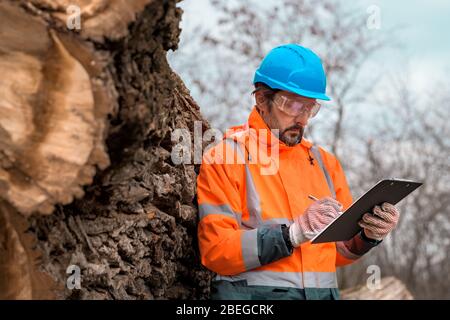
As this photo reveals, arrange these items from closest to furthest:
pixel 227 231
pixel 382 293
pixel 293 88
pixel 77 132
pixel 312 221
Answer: pixel 77 132, pixel 312 221, pixel 227 231, pixel 293 88, pixel 382 293

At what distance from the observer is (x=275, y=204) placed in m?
3.62

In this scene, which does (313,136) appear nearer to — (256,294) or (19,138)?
(256,294)

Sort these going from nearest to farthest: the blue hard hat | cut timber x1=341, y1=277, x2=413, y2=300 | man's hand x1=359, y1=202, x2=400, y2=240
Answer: man's hand x1=359, y1=202, x2=400, y2=240 → the blue hard hat → cut timber x1=341, y1=277, x2=413, y2=300

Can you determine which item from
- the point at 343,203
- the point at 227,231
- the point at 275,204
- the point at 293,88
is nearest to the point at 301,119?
the point at 293,88

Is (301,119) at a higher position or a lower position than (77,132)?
higher

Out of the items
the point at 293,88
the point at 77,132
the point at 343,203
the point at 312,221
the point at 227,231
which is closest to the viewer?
the point at 77,132

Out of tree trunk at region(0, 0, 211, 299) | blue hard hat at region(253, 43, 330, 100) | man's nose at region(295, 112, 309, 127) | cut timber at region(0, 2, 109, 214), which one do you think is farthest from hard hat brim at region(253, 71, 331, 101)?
cut timber at region(0, 2, 109, 214)

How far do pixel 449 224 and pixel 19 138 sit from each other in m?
17.6

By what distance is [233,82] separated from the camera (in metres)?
12.9

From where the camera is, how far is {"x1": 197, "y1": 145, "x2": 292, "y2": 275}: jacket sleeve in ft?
11.1

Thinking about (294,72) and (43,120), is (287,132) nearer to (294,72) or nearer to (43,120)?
(294,72)

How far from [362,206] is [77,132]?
169 centimetres

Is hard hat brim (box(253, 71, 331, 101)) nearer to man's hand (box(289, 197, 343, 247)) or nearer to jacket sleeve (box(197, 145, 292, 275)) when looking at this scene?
jacket sleeve (box(197, 145, 292, 275))

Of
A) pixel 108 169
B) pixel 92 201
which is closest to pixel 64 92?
pixel 108 169
